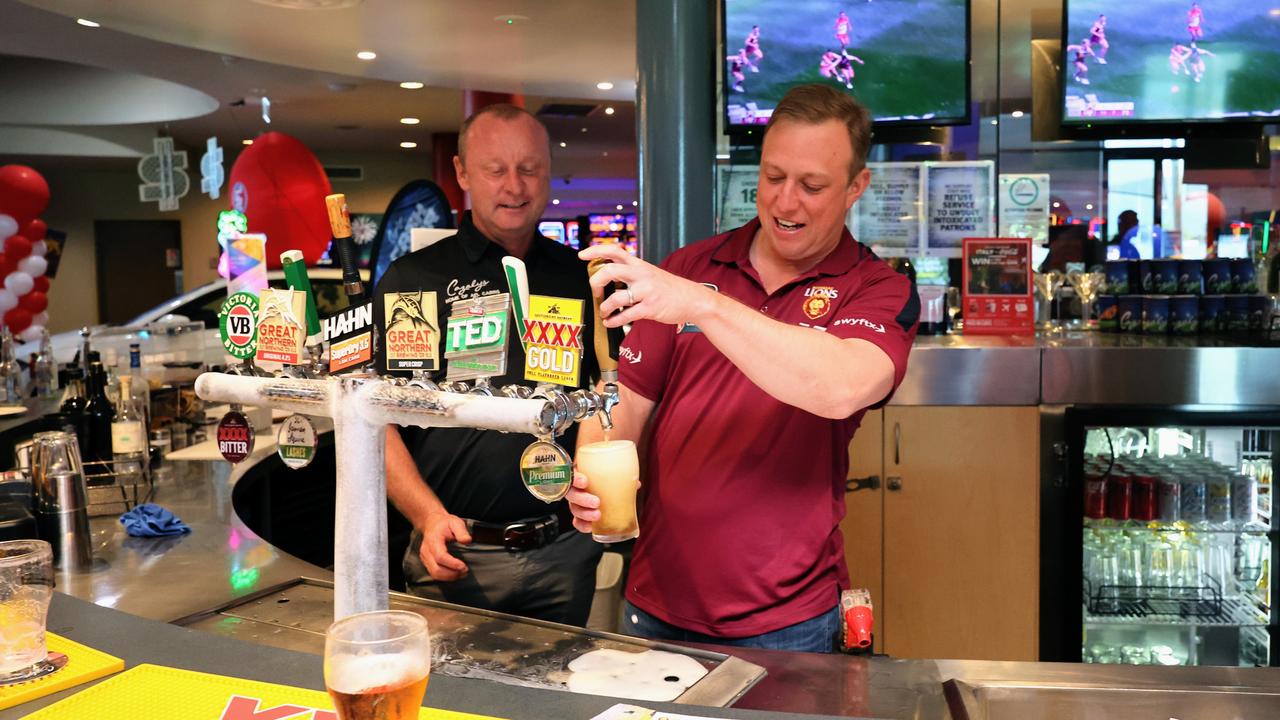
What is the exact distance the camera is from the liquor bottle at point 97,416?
2.80 meters

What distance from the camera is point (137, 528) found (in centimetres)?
212

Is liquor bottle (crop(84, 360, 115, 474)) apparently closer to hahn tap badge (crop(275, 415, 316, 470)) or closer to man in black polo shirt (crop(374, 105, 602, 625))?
man in black polo shirt (crop(374, 105, 602, 625))

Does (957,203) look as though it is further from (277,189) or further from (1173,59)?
(277,189)

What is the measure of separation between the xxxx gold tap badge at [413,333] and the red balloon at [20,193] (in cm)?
776

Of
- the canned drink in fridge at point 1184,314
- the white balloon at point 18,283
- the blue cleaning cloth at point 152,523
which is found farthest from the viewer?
the white balloon at point 18,283

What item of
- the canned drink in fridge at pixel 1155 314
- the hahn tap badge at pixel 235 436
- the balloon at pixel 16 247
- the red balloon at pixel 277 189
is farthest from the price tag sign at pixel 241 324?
the red balloon at pixel 277 189

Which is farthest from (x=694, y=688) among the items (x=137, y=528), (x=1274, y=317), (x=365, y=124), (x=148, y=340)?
(x=365, y=124)

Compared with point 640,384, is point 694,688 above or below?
below

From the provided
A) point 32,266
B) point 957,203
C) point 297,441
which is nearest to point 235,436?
point 297,441

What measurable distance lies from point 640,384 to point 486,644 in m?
0.62

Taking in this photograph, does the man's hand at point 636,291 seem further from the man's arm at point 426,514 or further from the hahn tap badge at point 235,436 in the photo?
the man's arm at point 426,514

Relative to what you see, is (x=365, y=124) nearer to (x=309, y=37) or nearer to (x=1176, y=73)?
(x=309, y=37)

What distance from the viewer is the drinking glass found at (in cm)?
122

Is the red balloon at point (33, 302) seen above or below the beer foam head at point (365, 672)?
above
